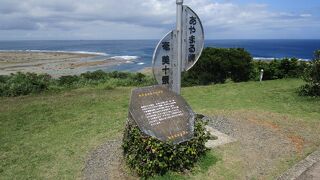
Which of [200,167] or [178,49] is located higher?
[178,49]

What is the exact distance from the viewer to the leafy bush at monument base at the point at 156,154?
6.04 meters

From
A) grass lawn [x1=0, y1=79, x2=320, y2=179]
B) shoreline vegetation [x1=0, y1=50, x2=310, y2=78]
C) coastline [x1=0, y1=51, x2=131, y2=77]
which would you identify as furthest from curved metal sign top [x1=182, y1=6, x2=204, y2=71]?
coastline [x1=0, y1=51, x2=131, y2=77]

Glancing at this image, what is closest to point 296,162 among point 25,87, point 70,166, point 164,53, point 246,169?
point 246,169

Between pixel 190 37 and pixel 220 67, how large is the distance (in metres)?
13.9

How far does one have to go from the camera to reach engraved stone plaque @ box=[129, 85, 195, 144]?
21.3 ft

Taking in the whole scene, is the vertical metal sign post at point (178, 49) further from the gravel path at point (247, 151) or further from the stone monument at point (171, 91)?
the gravel path at point (247, 151)

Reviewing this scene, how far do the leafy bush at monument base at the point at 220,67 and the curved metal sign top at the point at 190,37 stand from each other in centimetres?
1292

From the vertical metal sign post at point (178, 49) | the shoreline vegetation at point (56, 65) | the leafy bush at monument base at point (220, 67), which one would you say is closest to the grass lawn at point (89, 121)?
the vertical metal sign post at point (178, 49)

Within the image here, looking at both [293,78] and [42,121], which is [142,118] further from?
[293,78]

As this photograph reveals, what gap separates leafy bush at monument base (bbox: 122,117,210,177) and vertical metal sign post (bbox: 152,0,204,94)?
1.58m

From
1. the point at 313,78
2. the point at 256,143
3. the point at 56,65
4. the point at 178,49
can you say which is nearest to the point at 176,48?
the point at 178,49

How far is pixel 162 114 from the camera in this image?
6.84 m

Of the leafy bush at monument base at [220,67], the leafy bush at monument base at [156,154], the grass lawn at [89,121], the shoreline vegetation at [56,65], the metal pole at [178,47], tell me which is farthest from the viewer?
the shoreline vegetation at [56,65]

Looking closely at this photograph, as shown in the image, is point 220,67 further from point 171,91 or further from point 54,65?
point 54,65
